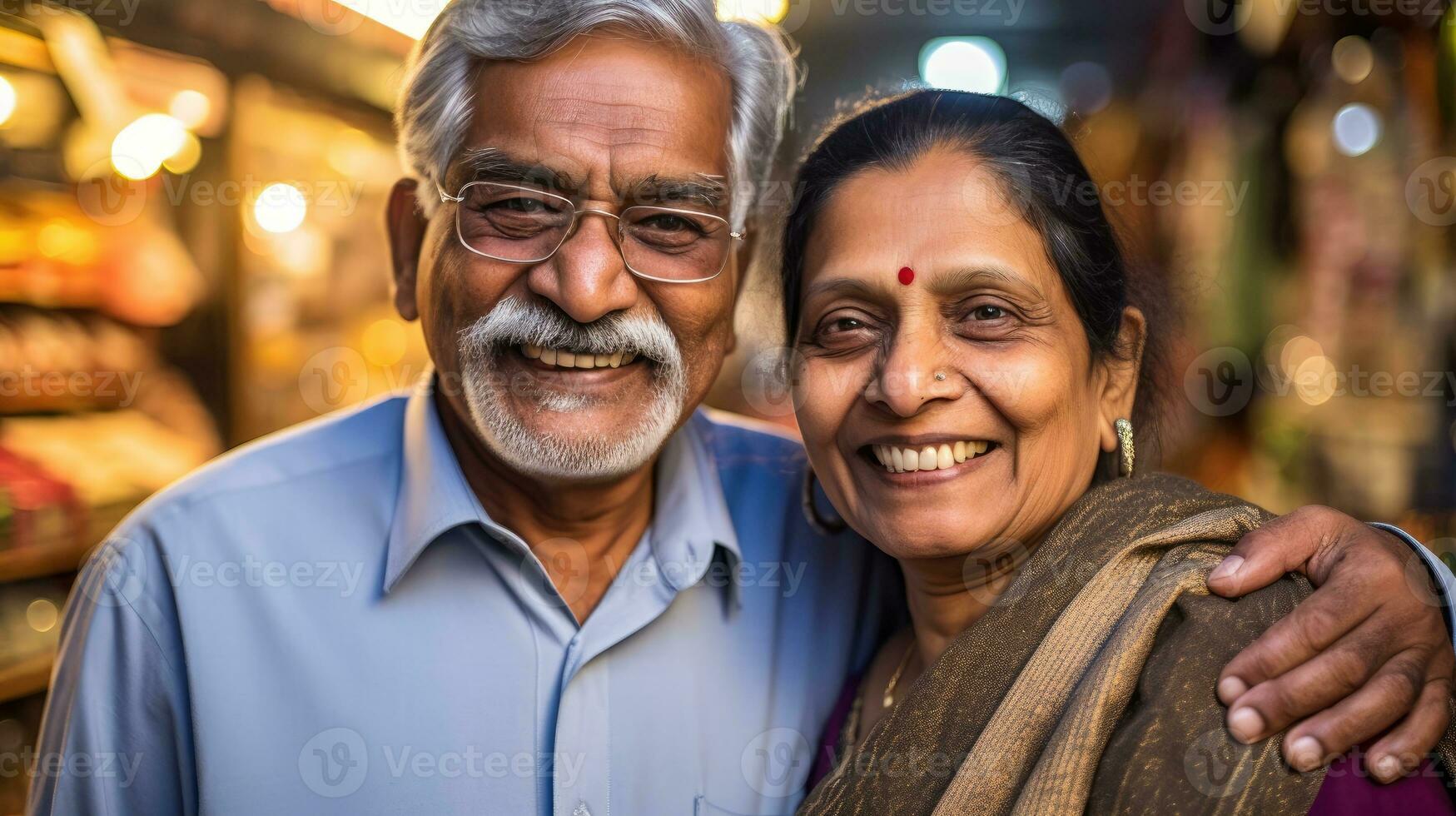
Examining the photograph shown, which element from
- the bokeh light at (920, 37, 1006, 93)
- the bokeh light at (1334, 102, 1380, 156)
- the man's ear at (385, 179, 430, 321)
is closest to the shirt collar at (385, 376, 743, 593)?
the man's ear at (385, 179, 430, 321)

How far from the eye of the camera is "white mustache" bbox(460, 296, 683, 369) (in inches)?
63.1

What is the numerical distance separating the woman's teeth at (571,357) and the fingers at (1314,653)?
1022 millimetres

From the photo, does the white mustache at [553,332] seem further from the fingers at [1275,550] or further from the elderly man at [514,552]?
the fingers at [1275,550]

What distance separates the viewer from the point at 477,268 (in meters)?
1.65

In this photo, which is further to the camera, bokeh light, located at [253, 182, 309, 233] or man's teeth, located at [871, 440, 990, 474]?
bokeh light, located at [253, 182, 309, 233]

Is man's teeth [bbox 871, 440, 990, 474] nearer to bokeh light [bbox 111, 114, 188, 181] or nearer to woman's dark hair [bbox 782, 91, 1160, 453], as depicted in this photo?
woman's dark hair [bbox 782, 91, 1160, 453]

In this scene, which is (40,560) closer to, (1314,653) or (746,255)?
(746,255)

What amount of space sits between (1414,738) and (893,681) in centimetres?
81

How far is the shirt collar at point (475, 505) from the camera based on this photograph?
1618mm

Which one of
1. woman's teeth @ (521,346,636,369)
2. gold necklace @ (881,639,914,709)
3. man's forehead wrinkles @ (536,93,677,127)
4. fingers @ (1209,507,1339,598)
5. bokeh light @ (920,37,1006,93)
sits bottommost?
gold necklace @ (881,639,914,709)

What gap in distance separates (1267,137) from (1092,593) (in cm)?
307

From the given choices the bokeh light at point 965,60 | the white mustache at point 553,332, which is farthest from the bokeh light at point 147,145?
the bokeh light at point 965,60

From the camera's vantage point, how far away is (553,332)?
160 cm

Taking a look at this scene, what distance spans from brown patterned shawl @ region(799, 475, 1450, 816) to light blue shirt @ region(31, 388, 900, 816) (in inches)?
11.4
